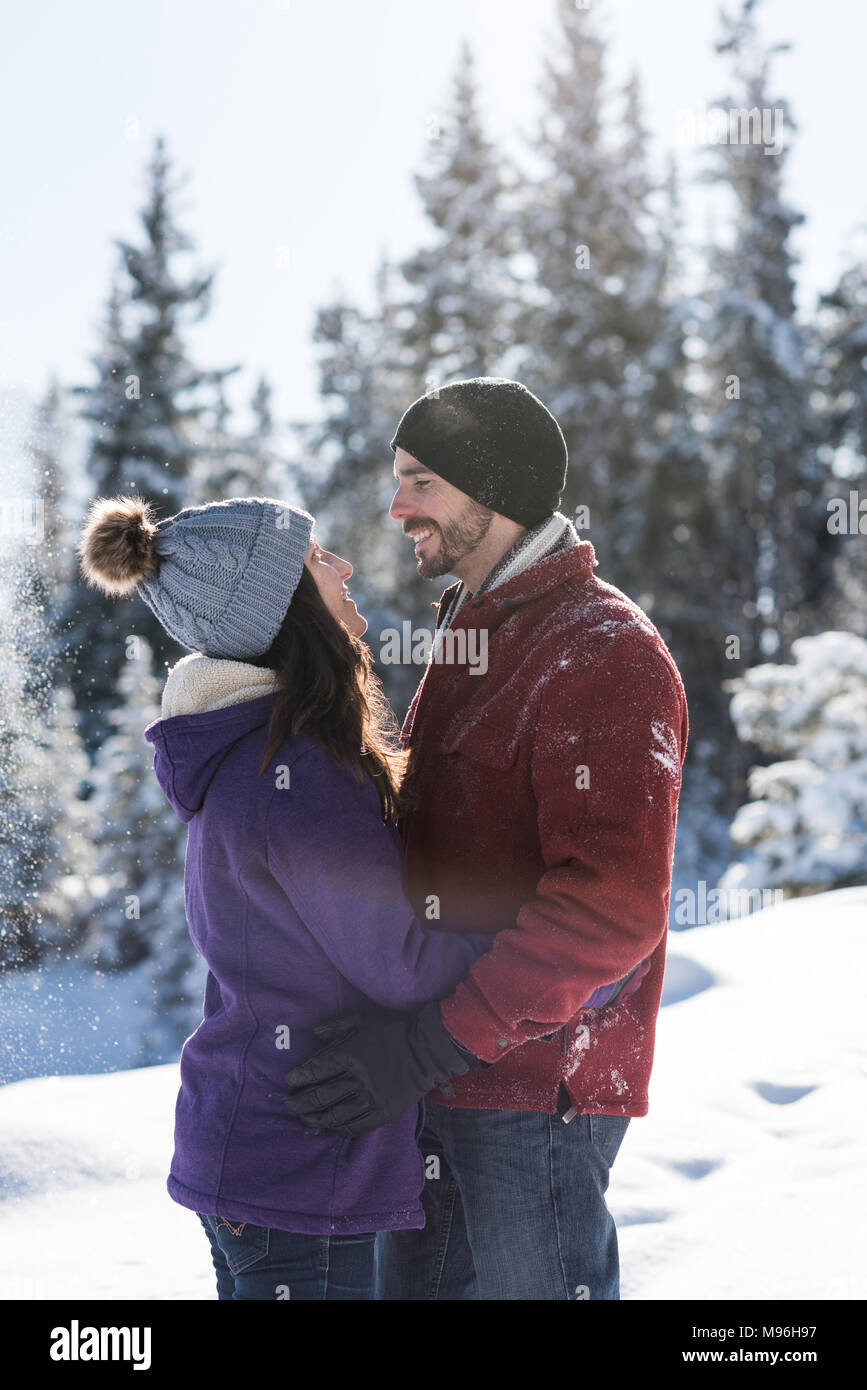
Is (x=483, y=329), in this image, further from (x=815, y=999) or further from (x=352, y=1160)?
(x=352, y=1160)

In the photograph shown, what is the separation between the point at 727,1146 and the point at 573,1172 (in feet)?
7.72

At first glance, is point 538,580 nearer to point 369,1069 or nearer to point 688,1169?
point 369,1069

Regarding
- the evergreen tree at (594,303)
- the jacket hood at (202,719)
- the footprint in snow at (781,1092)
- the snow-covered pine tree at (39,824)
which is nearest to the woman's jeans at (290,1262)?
the jacket hood at (202,719)

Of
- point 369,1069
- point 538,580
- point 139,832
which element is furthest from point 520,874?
point 139,832

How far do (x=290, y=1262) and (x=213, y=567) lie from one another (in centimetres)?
124

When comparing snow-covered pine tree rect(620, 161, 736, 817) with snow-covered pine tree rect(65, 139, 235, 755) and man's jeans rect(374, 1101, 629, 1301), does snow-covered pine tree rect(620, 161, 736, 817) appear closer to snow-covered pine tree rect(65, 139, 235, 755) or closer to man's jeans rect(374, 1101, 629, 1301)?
snow-covered pine tree rect(65, 139, 235, 755)

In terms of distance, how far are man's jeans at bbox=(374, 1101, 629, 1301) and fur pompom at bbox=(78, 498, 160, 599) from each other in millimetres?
1212

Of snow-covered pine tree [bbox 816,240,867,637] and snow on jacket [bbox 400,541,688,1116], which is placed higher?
snow-covered pine tree [bbox 816,240,867,637]

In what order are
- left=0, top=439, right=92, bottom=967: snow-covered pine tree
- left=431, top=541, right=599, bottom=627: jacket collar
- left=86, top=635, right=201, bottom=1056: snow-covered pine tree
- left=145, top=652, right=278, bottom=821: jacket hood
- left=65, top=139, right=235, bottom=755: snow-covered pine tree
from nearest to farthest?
left=145, top=652, right=278, bottom=821: jacket hood
left=431, top=541, right=599, bottom=627: jacket collar
left=0, top=439, right=92, bottom=967: snow-covered pine tree
left=86, top=635, right=201, bottom=1056: snow-covered pine tree
left=65, top=139, right=235, bottom=755: snow-covered pine tree

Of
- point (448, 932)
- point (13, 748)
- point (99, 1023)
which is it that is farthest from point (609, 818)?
point (99, 1023)

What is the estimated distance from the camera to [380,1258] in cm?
247

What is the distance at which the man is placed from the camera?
2006mm

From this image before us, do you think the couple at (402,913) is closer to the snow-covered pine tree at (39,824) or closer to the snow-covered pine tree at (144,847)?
the snow-covered pine tree at (39,824)

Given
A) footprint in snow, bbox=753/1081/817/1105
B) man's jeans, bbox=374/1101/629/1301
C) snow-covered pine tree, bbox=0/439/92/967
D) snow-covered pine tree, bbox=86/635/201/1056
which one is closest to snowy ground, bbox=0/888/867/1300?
footprint in snow, bbox=753/1081/817/1105
